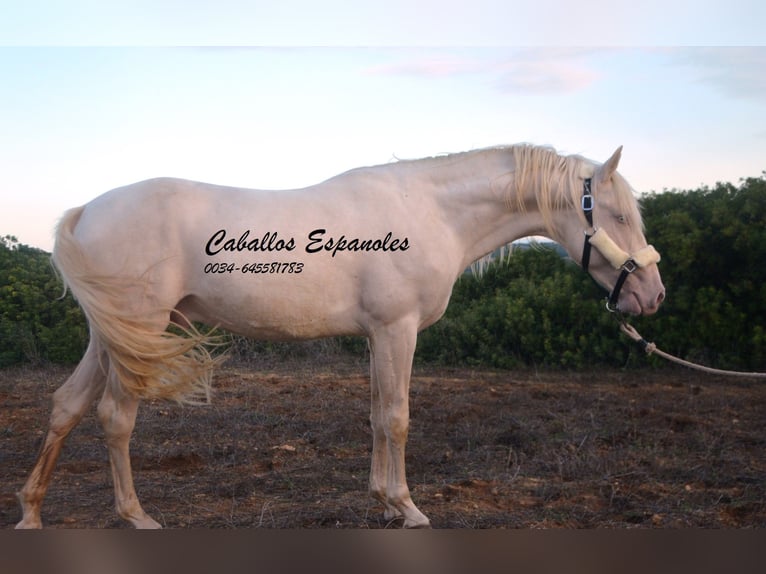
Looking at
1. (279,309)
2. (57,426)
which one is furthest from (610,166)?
(57,426)

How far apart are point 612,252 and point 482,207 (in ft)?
2.20

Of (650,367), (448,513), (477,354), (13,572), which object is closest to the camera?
(13,572)

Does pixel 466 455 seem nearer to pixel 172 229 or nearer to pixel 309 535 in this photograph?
pixel 309 535

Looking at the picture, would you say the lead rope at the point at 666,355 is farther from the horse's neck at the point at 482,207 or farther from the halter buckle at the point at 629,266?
the horse's neck at the point at 482,207

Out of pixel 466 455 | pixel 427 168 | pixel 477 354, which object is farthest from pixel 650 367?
pixel 427 168

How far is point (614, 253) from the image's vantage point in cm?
368

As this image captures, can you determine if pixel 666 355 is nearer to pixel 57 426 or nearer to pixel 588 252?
pixel 588 252

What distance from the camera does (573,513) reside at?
12.7ft

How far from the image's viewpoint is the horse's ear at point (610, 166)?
11.8ft

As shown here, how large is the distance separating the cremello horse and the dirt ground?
0.52 metres

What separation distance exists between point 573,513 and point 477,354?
487 centimetres

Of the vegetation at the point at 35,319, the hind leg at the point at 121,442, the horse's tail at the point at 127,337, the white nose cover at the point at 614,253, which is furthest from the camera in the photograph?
the vegetation at the point at 35,319

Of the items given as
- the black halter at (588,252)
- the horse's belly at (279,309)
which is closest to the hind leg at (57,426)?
the horse's belly at (279,309)

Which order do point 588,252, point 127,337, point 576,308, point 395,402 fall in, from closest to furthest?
point 127,337 → point 395,402 → point 588,252 → point 576,308
